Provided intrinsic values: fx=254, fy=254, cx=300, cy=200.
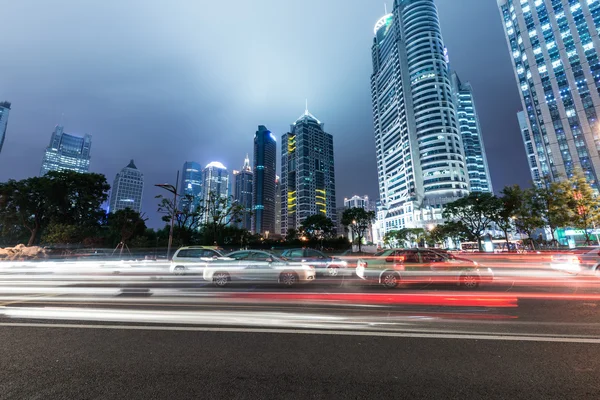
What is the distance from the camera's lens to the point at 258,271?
11305 millimetres

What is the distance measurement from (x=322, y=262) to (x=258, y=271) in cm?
469

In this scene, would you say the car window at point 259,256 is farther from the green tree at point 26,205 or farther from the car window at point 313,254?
the green tree at point 26,205

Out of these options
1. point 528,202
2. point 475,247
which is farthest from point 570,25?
point 528,202

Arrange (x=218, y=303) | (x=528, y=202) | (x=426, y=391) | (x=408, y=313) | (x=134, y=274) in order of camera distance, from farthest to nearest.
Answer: (x=528, y=202) → (x=134, y=274) → (x=218, y=303) → (x=408, y=313) → (x=426, y=391)

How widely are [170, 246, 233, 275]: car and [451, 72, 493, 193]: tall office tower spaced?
144 meters

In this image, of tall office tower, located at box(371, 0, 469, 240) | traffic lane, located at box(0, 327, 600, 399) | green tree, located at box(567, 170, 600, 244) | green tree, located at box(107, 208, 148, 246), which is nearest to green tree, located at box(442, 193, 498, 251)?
green tree, located at box(567, 170, 600, 244)

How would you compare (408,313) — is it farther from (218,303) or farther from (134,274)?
(134,274)

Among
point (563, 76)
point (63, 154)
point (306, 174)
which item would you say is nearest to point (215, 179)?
point (306, 174)

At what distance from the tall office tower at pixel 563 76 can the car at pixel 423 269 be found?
83.9 meters

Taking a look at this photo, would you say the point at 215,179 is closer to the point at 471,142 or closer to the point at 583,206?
the point at 471,142

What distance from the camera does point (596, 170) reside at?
215 feet

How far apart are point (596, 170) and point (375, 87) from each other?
10820 cm

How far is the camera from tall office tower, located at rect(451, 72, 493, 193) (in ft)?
430

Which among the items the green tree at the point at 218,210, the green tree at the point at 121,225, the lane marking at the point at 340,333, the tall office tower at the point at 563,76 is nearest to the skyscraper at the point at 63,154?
the green tree at the point at 121,225
